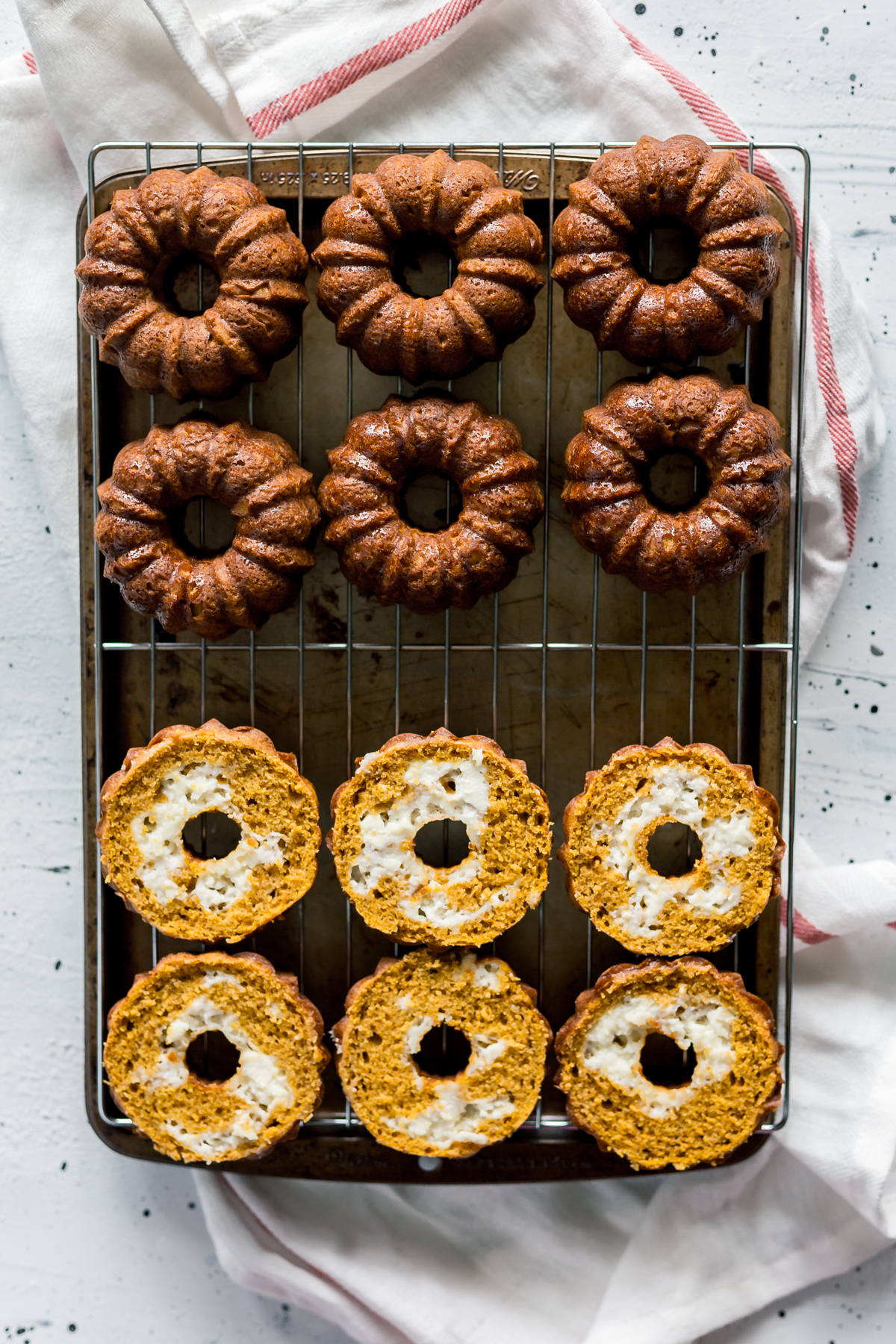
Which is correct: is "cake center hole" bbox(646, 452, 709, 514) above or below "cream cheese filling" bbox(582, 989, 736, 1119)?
above

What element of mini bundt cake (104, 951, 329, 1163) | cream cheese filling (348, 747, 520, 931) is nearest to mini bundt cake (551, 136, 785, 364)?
cream cheese filling (348, 747, 520, 931)

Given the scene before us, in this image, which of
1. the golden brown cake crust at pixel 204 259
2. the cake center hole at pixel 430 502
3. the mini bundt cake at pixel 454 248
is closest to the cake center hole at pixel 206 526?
the golden brown cake crust at pixel 204 259

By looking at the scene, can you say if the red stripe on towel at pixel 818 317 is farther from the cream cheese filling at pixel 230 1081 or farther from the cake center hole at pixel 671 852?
the cream cheese filling at pixel 230 1081

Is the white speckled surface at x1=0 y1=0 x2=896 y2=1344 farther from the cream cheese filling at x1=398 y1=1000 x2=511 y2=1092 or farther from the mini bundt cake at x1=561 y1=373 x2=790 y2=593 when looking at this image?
the cream cheese filling at x1=398 y1=1000 x2=511 y2=1092

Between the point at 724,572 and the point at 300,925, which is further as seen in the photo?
Answer: the point at 300,925

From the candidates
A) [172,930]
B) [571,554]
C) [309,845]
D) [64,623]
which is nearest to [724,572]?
[571,554]

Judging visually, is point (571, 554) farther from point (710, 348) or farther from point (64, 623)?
point (64, 623)
